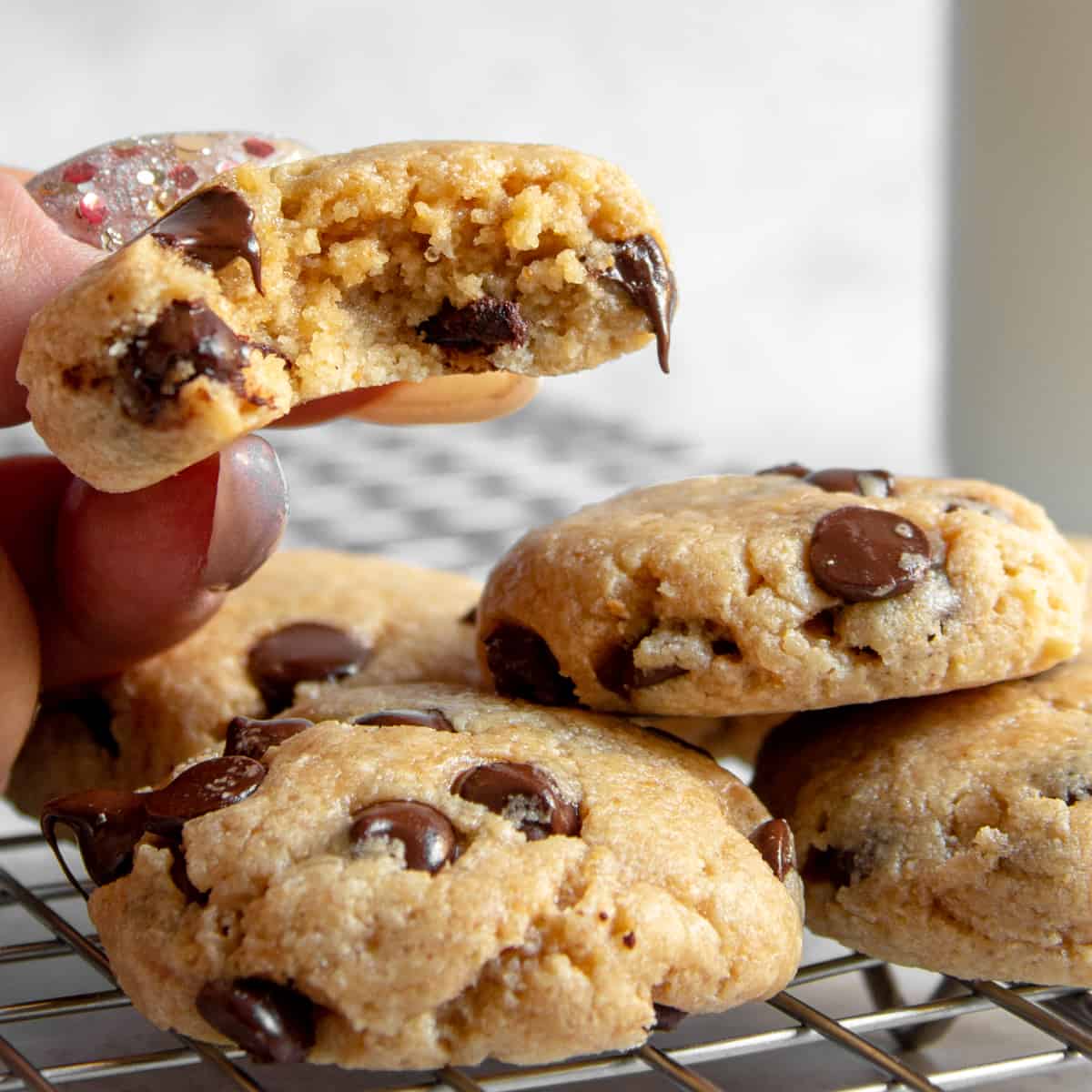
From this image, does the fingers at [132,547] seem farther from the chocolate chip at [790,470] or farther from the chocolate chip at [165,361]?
the chocolate chip at [790,470]

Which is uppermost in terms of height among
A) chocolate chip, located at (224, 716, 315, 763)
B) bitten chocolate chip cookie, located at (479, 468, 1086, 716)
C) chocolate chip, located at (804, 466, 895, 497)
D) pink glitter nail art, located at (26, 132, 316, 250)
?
pink glitter nail art, located at (26, 132, 316, 250)

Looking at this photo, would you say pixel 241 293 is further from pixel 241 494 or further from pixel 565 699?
pixel 565 699

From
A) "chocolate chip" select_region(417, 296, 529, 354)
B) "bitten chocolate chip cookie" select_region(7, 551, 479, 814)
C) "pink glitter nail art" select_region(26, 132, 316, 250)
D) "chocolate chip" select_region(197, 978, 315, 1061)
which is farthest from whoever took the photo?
"bitten chocolate chip cookie" select_region(7, 551, 479, 814)

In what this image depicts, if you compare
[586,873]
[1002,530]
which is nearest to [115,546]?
[586,873]

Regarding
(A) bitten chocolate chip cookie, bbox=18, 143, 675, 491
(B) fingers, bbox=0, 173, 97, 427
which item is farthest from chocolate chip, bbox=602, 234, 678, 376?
(B) fingers, bbox=0, 173, 97, 427

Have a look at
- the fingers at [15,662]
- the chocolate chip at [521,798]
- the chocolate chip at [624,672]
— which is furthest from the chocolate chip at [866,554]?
the fingers at [15,662]

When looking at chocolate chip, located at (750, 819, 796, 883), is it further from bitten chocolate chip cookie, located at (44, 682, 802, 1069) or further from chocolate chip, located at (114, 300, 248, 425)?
chocolate chip, located at (114, 300, 248, 425)
